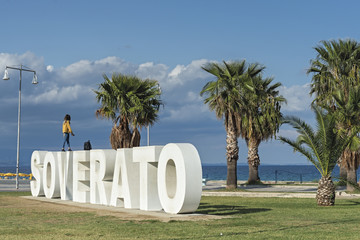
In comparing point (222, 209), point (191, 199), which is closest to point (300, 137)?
point (222, 209)

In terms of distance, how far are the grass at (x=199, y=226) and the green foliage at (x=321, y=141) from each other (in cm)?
263

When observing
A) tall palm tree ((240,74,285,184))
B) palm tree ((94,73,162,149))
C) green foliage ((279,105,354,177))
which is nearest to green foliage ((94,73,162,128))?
palm tree ((94,73,162,149))

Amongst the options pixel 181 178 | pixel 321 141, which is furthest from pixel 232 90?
pixel 181 178

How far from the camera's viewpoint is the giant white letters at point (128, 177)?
17766 mm

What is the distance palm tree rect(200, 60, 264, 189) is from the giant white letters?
12.0 m

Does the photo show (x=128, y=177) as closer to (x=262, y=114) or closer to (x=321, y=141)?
(x=321, y=141)

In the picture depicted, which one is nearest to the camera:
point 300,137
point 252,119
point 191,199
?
point 191,199

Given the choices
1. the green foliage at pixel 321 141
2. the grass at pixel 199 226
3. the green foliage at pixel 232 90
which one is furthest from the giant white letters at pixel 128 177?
the green foliage at pixel 232 90

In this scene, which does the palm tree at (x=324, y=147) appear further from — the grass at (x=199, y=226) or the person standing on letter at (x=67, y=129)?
the person standing on letter at (x=67, y=129)

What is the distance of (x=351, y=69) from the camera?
34.0 metres

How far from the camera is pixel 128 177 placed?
2114cm

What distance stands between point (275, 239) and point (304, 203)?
41.0ft

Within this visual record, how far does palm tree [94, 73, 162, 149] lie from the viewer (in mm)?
35594

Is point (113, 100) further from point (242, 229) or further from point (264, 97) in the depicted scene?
point (242, 229)
